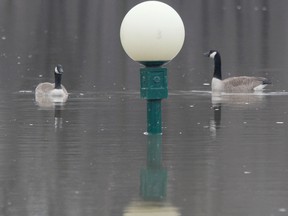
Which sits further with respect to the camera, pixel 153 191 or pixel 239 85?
pixel 239 85

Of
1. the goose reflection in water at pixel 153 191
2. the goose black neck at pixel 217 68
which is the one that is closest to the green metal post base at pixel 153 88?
the goose reflection in water at pixel 153 191

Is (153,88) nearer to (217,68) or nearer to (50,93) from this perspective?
(50,93)

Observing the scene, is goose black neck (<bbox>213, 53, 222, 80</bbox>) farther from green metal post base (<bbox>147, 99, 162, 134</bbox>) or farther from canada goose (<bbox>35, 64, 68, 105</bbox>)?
green metal post base (<bbox>147, 99, 162, 134</bbox>)

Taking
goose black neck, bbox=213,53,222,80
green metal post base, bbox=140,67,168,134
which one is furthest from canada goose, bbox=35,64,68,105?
green metal post base, bbox=140,67,168,134

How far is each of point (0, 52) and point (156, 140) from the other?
21888 mm

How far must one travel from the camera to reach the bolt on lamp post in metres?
14.7

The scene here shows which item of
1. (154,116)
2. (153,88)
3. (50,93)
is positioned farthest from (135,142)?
(50,93)

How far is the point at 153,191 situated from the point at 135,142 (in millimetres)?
3621

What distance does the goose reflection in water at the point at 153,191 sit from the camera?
9.94m

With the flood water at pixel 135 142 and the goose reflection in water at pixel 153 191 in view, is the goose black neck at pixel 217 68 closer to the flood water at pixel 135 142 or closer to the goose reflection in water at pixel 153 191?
the flood water at pixel 135 142

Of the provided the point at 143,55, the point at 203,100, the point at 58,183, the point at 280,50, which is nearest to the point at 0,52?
the point at 280,50

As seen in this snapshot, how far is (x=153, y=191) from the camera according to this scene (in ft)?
35.9

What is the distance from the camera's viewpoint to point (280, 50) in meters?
35.8

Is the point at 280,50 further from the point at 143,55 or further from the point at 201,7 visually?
the point at 201,7
